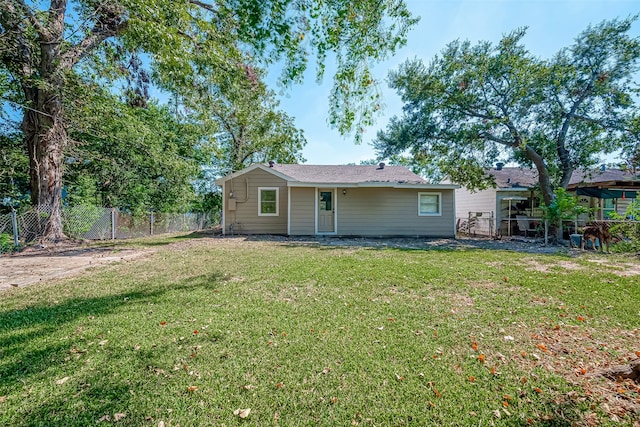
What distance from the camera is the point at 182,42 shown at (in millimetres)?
6133

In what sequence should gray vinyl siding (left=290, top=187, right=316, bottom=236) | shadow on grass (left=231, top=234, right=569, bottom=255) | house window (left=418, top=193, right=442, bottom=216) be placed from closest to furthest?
shadow on grass (left=231, top=234, right=569, bottom=255) < gray vinyl siding (left=290, top=187, right=316, bottom=236) < house window (left=418, top=193, right=442, bottom=216)

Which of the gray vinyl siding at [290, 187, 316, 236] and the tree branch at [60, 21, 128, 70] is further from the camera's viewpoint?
the gray vinyl siding at [290, 187, 316, 236]

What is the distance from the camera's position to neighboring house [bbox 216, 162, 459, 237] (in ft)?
42.5

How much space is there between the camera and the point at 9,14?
24.4 feet

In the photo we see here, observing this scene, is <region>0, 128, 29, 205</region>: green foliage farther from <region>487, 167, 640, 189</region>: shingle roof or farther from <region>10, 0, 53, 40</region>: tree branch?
<region>487, 167, 640, 189</region>: shingle roof

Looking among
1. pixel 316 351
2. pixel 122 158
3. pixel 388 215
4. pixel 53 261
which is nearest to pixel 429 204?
pixel 388 215

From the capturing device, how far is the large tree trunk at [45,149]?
28.8 feet

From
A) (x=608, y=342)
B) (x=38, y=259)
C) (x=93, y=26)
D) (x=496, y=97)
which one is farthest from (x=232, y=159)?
(x=608, y=342)

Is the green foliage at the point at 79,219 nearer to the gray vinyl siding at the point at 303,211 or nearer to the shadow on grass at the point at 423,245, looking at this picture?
the shadow on grass at the point at 423,245

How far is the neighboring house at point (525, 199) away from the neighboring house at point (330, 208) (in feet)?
10.3

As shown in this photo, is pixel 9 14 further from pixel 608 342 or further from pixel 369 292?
pixel 608 342

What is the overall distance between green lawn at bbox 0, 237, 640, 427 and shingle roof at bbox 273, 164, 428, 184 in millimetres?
8937

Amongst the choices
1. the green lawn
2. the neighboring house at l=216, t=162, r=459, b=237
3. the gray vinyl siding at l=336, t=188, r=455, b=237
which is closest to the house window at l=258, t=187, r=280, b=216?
the neighboring house at l=216, t=162, r=459, b=237

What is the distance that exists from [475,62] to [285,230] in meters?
11.4
